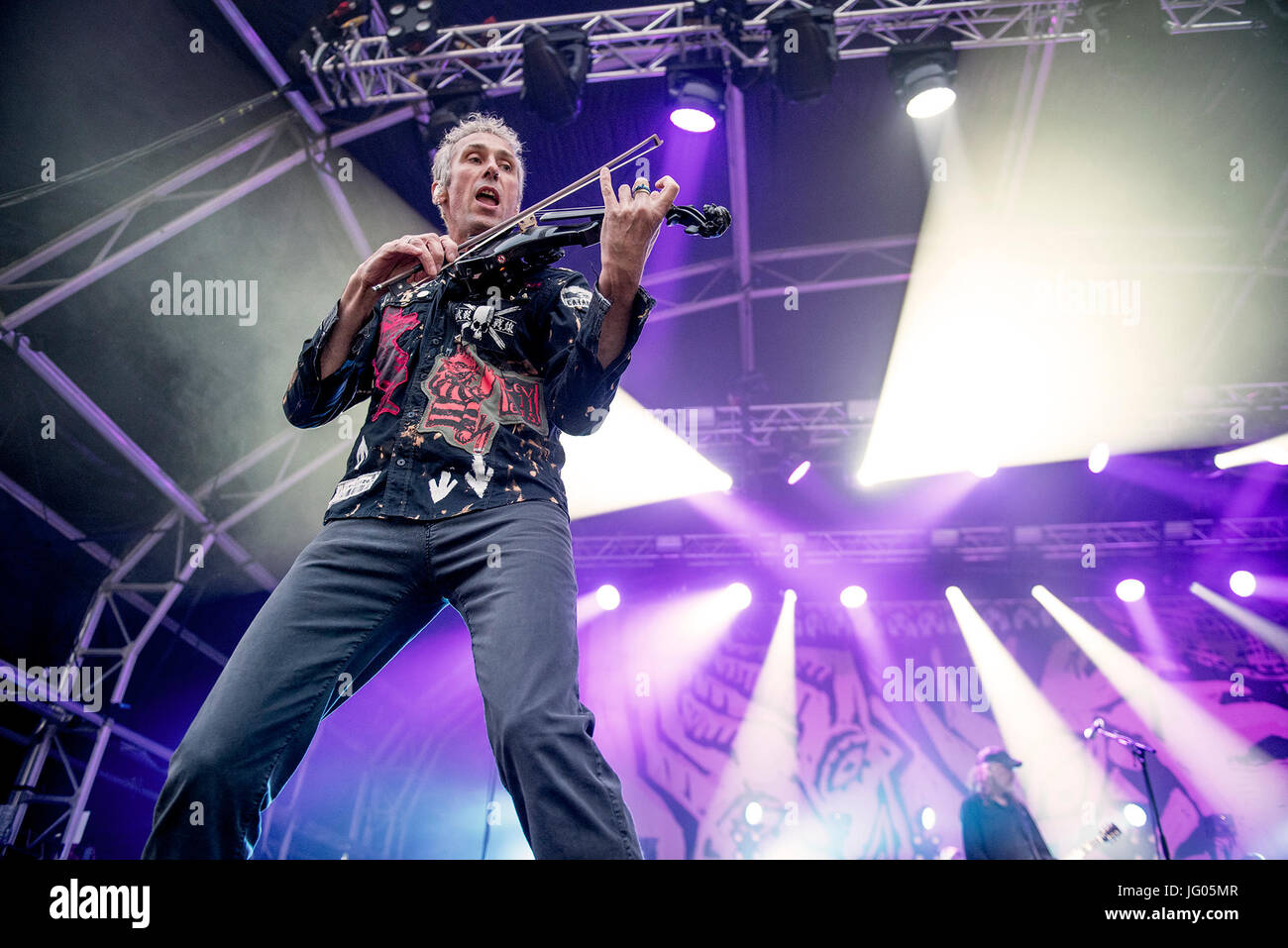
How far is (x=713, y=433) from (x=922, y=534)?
2617 millimetres

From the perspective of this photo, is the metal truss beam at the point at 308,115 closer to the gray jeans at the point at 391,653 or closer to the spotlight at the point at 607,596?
the gray jeans at the point at 391,653

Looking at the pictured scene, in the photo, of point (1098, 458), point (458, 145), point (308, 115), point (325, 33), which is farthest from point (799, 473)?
point (458, 145)

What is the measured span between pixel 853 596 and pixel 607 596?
A: 2749 millimetres

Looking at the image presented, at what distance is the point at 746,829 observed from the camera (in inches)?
330

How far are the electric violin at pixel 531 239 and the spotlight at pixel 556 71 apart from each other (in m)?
3.78

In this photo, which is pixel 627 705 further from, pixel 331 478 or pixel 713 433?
pixel 331 478

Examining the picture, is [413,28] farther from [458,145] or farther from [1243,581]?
[1243,581]

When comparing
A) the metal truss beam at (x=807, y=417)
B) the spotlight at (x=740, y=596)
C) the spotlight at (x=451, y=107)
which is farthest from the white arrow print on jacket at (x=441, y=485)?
the spotlight at (x=740, y=596)

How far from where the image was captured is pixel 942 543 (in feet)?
29.7

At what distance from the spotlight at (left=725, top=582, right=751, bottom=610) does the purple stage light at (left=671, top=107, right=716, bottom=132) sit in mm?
5471

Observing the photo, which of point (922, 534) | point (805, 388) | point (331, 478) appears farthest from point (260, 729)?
point (922, 534)

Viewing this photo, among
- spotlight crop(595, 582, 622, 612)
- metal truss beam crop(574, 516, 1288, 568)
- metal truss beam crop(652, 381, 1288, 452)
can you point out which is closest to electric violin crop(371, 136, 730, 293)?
metal truss beam crop(652, 381, 1288, 452)

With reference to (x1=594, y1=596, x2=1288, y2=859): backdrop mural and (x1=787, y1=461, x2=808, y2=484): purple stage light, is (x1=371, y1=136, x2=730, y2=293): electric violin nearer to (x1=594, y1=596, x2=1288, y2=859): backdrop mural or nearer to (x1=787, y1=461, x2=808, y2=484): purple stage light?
(x1=787, y1=461, x2=808, y2=484): purple stage light

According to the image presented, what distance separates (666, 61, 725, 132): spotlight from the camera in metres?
5.22
